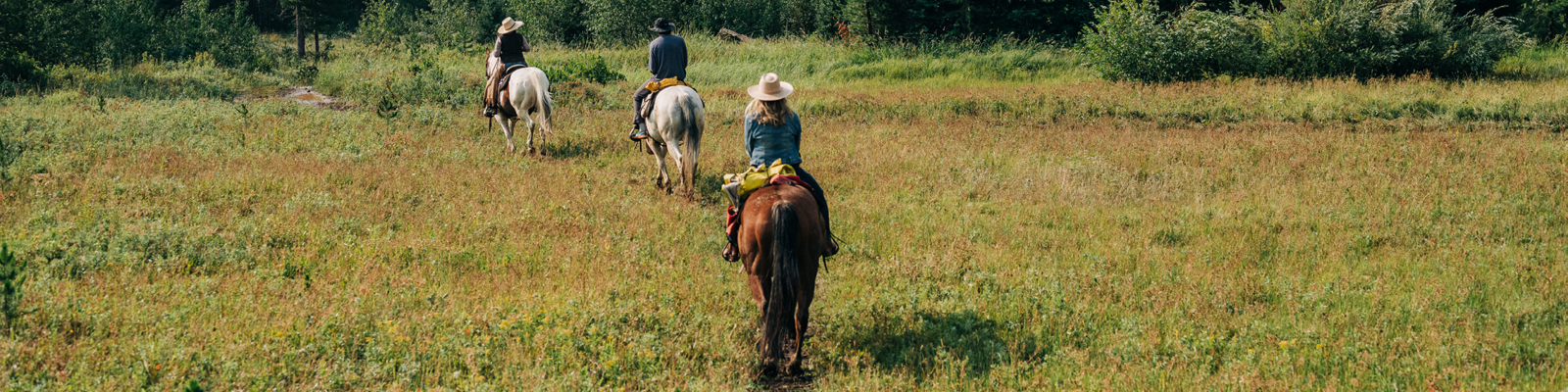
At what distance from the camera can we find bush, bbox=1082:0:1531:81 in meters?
19.3

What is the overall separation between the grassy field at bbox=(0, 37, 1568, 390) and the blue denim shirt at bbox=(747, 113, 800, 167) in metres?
1.24

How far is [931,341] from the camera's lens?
6.14 meters

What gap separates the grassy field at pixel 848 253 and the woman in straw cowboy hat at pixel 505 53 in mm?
811

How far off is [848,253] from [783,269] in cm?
321

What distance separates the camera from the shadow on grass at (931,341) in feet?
18.7

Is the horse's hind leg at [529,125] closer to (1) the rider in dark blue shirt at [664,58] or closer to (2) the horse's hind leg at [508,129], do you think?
(2) the horse's hind leg at [508,129]

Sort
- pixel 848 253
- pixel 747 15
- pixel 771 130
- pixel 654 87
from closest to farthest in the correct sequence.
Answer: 1. pixel 771 130
2. pixel 848 253
3. pixel 654 87
4. pixel 747 15

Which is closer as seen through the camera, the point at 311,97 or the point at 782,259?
the point at 782,259

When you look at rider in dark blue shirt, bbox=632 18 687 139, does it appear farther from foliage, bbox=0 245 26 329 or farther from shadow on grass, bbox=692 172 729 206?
foliage, bbox=0 245 26 329

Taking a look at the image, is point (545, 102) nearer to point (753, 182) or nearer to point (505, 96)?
point (505, 96)

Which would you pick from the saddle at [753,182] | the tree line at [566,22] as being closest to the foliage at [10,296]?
the saddle at [753,182]

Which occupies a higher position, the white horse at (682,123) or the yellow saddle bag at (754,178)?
the yellow saddle bag at (754,178)

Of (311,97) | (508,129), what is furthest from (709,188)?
(311,97)

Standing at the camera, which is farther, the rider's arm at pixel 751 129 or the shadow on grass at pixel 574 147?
the shadow on grass at pixel 574 147
